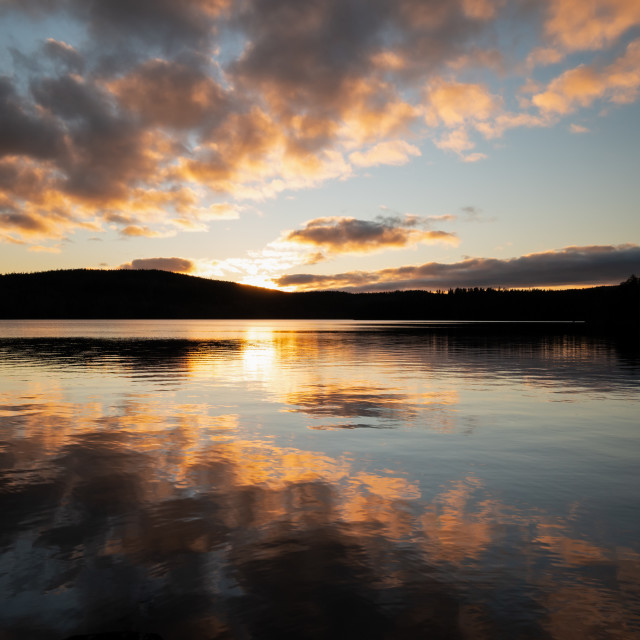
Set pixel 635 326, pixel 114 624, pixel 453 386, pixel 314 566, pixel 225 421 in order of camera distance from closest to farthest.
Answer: pixel 114 624 → pixel 314 566 → pixel 225 421 → pixel 453 386 → pixel 635 326

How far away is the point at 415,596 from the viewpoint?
813 cm

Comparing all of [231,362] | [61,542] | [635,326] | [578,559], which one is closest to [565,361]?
[231,362]

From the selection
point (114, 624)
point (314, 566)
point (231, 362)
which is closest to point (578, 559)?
point (314, 566)

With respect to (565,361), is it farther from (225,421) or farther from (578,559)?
(578,559)

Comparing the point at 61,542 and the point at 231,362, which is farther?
the point at 231,362

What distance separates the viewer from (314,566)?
29.8 feet

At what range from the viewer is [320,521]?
440 inches

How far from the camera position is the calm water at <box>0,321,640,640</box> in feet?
25.1

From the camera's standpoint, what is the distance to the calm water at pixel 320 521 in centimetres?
764

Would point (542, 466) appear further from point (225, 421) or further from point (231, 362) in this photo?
point (231, 362)

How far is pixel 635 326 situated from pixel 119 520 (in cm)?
16188

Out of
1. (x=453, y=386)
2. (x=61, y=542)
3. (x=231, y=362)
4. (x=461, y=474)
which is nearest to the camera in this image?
(x=61, y=542)

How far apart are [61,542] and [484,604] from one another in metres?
7.42

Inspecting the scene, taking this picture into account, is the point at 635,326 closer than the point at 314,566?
No
